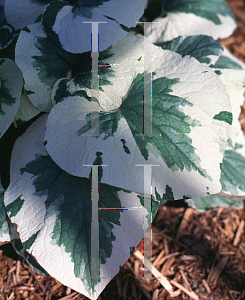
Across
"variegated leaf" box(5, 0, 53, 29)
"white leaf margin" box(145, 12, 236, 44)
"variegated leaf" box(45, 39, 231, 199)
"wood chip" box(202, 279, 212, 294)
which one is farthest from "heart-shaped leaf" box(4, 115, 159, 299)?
"white leaf margin" box(145, 12, 236, 44)

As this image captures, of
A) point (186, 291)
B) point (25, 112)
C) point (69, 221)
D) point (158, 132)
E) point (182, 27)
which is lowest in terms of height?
point (186, 291)

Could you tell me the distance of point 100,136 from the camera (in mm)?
883

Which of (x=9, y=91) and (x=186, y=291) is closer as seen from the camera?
(x=9, y=91)

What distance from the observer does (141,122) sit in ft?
2.98

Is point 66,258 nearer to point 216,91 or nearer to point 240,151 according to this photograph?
point 216,91

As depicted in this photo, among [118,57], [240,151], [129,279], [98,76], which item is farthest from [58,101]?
[240,151]

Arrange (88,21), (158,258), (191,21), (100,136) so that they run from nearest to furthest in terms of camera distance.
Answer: (100,136), (88,21), (158,258), (191,21)

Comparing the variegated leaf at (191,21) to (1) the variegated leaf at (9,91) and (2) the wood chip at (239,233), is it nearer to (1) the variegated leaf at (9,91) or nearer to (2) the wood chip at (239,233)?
(1) the variegated leaf at (9,91)

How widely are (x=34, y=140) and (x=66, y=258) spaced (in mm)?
474

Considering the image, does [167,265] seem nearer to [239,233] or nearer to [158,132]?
[239,233]

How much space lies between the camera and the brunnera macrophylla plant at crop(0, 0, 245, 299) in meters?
0.86

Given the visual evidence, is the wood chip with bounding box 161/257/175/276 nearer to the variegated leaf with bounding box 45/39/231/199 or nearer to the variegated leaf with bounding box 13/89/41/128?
the variegated leaf with bounding box 45/39/231/199

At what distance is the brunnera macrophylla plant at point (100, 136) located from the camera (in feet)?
2.83

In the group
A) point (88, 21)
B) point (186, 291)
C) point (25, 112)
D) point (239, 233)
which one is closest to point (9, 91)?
point (25, 112)
